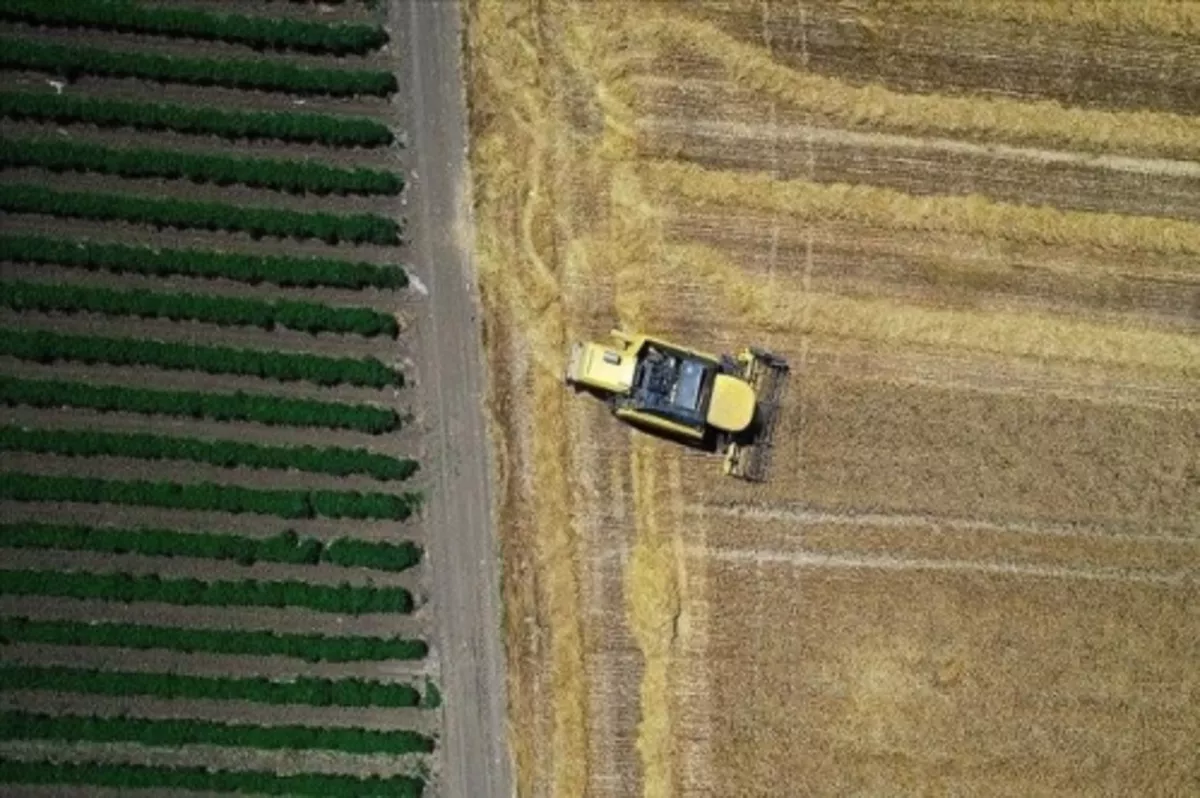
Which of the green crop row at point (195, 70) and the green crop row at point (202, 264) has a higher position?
the green crop row at point (195, 70)

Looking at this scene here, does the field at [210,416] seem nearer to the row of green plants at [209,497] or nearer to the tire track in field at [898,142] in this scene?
the row of green plants at [209,497]

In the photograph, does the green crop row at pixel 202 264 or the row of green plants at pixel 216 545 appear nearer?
the row of green plants at pixel 216 545

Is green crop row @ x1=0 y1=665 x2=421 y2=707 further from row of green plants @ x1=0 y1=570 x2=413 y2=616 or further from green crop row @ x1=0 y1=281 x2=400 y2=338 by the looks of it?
green crop row @ x1=0 y1=281 x2=400 y2=338

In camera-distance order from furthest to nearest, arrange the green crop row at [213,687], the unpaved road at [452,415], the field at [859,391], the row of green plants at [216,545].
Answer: the field at [859,391]
the unpaved road at [452,415]
the row of green plants at [216,545]
the green crop row at [213,687]

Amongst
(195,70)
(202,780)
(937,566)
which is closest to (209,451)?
(202,780)

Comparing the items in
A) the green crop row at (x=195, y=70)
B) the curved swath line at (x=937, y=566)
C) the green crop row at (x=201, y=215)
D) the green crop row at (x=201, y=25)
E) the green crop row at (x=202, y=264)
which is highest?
the green crop row at (x=201, y=25)

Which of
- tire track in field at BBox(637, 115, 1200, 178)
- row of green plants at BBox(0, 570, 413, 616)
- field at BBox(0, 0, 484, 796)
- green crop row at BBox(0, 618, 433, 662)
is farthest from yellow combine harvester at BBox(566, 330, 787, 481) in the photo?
green crop row at BBox(0, 618, 433, 662)

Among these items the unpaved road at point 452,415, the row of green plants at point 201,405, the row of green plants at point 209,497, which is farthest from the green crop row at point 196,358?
the row of green plants at point 209,497

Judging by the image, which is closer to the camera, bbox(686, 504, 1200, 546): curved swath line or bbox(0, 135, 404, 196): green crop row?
bbox(0, 135, 404, 196): green crop row

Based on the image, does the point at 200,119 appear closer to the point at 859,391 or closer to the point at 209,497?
the point at 209,497
